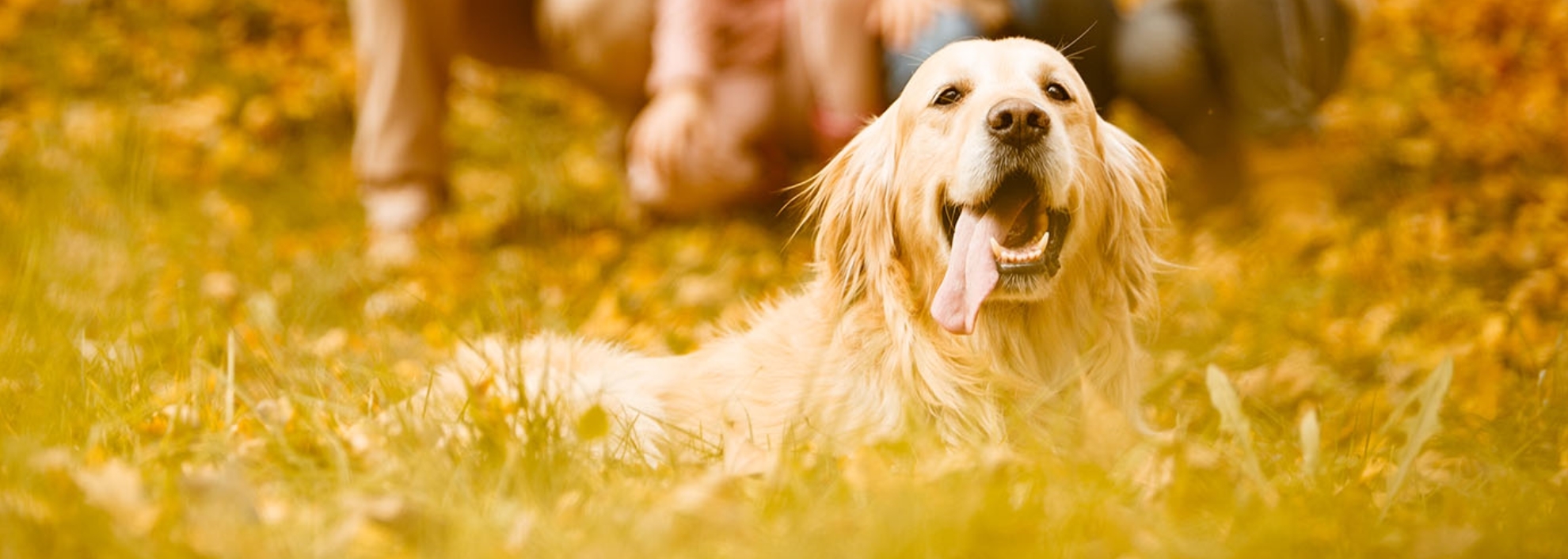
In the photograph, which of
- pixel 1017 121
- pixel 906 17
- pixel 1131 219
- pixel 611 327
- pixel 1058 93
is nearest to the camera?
pixel 1017 121

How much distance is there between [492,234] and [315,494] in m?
2.86

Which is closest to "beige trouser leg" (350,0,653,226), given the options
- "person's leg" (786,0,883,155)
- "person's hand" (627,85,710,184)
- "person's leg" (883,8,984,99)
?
"person's hand" (627,85,710,184)

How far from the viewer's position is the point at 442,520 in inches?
63.0

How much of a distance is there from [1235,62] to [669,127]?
6.22 ft

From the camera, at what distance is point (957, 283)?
2.18 m

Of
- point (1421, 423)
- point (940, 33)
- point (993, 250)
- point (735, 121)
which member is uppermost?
point (940, 33)

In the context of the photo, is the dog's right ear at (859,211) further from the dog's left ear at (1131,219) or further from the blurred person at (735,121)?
the blurred person at (735,121)

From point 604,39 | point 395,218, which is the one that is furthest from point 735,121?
point 395,218

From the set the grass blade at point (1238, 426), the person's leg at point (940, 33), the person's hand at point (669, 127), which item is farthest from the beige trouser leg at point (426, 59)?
the grass blade at point (1238, 426)

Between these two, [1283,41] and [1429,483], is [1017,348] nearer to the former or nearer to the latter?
[1429,483]

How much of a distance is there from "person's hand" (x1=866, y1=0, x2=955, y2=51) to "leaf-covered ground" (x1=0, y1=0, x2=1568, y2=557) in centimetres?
81

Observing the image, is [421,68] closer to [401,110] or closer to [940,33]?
[401,110]

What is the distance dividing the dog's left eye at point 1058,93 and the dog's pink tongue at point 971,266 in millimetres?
196

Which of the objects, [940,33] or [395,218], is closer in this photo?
[940,33]
